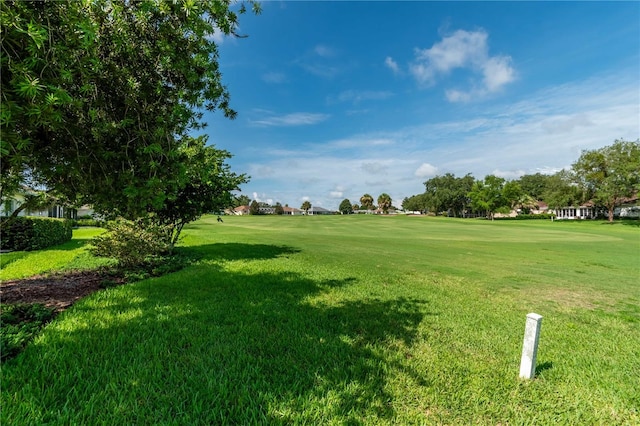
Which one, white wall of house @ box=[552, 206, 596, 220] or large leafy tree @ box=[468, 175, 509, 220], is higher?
large leafy tree @ box=[468, 175, 509, 220]

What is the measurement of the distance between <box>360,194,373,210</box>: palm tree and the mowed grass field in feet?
449

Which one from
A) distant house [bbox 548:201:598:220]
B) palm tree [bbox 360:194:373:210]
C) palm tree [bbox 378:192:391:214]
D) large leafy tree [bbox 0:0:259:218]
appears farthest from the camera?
palm tree [bbox 360:194:373:210]

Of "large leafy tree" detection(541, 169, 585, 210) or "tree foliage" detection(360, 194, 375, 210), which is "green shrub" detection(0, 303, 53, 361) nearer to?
"large leafy tree" detection(541, 169, 585, 210)

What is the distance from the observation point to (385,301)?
6.36 metres

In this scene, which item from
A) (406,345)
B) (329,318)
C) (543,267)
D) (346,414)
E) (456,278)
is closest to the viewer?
(346,414)

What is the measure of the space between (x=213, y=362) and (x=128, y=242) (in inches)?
266

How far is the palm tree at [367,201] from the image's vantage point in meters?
143

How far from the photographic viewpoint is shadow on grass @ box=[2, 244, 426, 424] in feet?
8.70

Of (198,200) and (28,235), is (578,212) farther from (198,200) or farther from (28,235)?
(28,235)

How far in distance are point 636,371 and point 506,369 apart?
1.73 meters

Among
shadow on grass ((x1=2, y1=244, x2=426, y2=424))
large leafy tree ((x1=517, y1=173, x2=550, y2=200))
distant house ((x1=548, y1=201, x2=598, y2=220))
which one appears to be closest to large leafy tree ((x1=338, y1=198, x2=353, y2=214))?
large leafy tree ((x1=517, y1=173, x2=550, y2=200))

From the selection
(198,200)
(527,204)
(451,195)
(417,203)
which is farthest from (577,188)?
(198,200)

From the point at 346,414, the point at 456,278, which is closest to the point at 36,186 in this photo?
the point at 346,414

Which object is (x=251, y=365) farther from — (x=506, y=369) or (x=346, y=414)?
(x=506, y=369)
